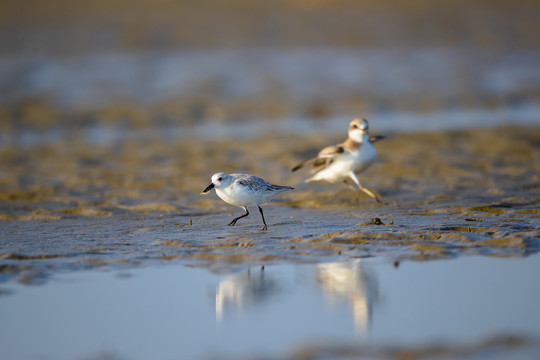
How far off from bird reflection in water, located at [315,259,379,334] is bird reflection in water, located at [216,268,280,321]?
1.59ft

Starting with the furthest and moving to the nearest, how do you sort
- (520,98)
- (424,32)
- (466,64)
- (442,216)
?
(424,32) < (466,64) < (520,98) < (442,216)

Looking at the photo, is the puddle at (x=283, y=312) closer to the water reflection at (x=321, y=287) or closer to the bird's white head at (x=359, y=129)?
the water reflection at (x=321, y=287)

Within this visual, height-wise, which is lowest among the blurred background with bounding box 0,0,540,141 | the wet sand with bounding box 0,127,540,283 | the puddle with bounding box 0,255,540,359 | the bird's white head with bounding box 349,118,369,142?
the puddle with bounding box 0,255,540,359

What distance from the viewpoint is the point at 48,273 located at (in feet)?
25.0

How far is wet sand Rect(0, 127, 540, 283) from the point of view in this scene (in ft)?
27.0

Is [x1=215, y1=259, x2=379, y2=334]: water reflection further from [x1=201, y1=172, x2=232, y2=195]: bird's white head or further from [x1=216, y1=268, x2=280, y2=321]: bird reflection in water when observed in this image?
[x1=201, y1=172, x2=232, y2=195]: bird's white head

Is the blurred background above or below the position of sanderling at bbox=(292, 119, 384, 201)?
above

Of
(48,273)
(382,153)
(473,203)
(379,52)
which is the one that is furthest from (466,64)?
(48,273)

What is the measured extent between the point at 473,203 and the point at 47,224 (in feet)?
19.0

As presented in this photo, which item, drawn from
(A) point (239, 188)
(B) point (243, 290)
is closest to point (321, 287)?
(B) point (243, 290)

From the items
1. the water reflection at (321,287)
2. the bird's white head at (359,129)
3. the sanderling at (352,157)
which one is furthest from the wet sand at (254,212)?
the bird's white head at (359,129)

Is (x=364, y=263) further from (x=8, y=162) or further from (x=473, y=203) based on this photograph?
(x=8, y=162)

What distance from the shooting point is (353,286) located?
6965mm

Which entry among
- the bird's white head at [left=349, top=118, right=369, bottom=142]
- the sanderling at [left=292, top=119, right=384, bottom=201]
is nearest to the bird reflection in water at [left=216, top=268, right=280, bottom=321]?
the sanderling at [left=292, top=119, right=384, bottom=201]
